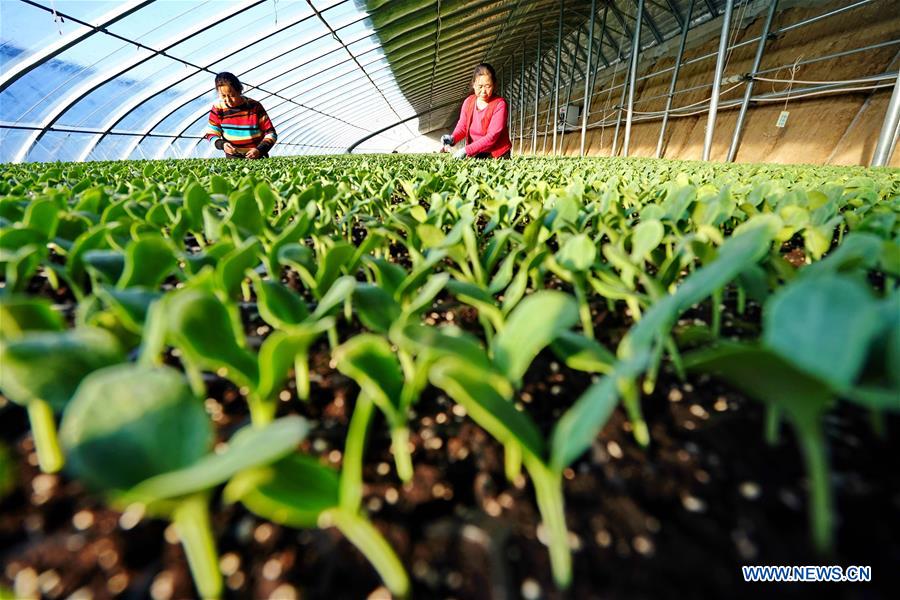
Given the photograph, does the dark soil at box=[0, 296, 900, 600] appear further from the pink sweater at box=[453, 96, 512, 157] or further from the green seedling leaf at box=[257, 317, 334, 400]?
the pink sweater at box=[453, 96, 512, 157]

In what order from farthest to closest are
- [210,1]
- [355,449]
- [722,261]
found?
[210,1] < [722,261] < [355,449]

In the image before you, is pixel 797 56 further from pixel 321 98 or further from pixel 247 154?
pixel 321 98

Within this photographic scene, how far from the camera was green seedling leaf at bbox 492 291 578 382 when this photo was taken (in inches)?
13.3

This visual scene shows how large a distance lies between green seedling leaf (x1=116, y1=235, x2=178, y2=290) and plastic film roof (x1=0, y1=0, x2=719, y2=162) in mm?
7210

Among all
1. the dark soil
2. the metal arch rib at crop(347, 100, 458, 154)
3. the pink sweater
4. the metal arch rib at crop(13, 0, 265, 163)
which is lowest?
the dark soil

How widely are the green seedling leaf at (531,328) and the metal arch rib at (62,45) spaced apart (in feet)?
25.2

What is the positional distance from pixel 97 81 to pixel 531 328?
409 inches

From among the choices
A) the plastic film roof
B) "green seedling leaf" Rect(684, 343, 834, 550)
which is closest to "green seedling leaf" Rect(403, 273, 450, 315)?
"green seedling leaf" Rect(684, 343, 834, 550)

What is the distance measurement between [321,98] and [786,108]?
12.5 meters

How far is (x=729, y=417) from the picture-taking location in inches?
17.0

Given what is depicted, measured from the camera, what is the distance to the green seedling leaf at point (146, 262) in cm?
49

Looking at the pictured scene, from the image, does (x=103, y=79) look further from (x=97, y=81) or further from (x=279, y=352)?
(x=279, y=352)

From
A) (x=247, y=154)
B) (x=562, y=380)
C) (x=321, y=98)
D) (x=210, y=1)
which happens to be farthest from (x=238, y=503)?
(x=321, y=98)

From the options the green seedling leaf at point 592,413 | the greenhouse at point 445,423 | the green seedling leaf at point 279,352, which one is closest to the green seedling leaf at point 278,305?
the greenhouse at point 445,423
